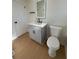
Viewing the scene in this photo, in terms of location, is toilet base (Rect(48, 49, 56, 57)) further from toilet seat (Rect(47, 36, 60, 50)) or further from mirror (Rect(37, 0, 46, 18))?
mirror (Rect(37, 0, 46, 18))

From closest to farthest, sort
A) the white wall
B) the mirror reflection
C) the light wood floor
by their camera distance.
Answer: the light wood floor
the white wall
the mirror reflection

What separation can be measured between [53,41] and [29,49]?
1.93 ft

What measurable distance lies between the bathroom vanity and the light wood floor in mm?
104

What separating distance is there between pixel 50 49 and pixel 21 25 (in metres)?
0.87

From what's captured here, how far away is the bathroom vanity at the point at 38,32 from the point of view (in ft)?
7.20

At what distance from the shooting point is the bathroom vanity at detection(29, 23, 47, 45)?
2.20 meters

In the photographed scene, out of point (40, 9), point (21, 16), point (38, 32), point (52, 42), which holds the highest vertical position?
point (40, 9)

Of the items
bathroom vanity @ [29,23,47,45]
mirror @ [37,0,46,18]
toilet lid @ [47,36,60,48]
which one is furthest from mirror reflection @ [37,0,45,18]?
toilet lid @ [47,36,60,48]

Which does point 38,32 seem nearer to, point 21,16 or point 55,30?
point 55,30

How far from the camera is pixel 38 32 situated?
232cm

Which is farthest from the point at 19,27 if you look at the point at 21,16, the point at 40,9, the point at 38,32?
the point at 40,9

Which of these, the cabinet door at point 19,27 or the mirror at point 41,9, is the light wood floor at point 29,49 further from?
the mirror at point 41,9

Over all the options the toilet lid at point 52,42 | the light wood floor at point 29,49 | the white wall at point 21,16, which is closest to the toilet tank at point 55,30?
the toilet lid at point 52,42
